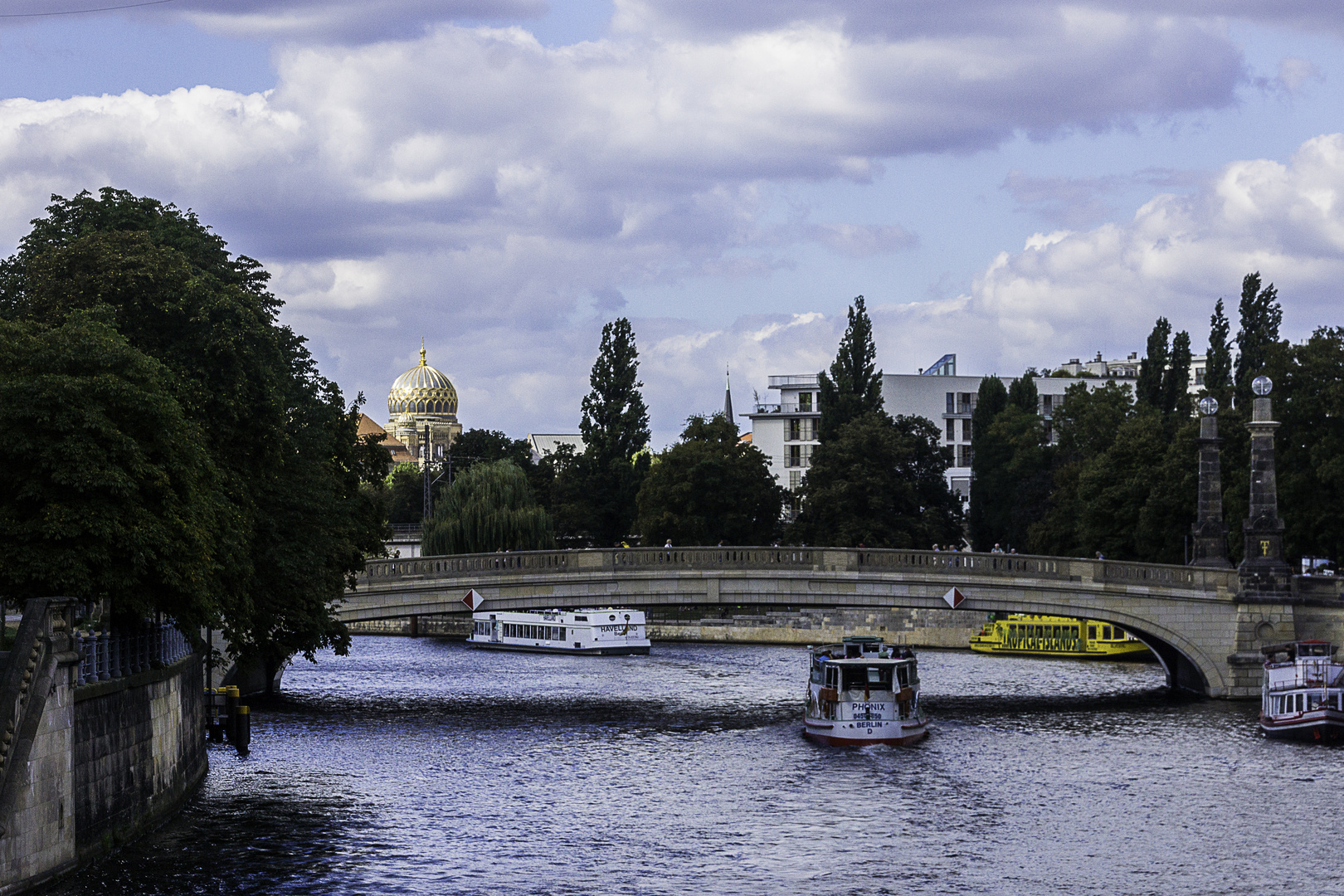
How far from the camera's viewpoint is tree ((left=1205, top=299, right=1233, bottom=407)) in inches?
3772

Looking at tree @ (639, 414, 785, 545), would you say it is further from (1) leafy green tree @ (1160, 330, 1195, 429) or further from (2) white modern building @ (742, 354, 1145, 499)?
(2) white modern building @ (742, 354, 1145, 499)

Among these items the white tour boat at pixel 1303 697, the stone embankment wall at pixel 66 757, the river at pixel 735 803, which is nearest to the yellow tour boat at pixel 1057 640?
the river at pixel 735 803

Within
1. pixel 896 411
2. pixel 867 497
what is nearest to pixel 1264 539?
pixel 867 497

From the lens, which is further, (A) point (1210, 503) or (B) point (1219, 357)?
(B) point (1219, 357)

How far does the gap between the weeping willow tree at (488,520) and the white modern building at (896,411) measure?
164 ft

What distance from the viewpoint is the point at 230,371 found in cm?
4147

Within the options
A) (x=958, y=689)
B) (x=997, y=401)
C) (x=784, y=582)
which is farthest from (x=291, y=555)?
(x=997, y=401)

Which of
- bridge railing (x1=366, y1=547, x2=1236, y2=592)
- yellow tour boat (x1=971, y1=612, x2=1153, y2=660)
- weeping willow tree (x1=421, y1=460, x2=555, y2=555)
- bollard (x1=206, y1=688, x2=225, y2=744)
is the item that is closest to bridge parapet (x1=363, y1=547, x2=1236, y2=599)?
bridge railing (x1=366, y1=547, x2=1236, y2=592)

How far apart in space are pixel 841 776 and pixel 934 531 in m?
58.9

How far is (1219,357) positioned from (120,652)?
7498 cm

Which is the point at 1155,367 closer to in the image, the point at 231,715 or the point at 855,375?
the point at 855,375

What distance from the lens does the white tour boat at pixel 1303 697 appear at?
5503 cm

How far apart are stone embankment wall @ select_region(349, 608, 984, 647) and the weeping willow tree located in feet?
20.4

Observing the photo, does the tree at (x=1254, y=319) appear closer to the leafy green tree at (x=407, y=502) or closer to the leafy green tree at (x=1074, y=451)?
the leafy green tree at (x=1074, y=451)
